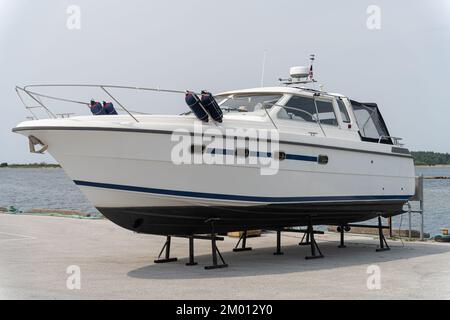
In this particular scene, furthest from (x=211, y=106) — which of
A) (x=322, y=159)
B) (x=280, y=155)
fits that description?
(x=322, y=159)

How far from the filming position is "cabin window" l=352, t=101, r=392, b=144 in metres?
10.8

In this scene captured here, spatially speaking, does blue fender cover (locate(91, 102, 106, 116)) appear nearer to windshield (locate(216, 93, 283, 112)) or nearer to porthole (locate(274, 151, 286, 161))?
windshield (locate(216, 93, 283, 112))

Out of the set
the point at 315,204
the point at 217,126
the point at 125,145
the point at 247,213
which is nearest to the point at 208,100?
the point at 217,126

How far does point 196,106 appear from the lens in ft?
26.4

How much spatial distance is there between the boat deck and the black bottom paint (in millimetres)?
617

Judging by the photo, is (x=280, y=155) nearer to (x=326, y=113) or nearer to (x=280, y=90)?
(x=280, y=90)

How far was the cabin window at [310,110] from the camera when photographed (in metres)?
9.57

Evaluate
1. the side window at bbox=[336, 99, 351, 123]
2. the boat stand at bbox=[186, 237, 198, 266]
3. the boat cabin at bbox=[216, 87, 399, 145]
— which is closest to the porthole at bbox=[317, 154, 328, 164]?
the boat cabin at bbox=[216, 87, 399, 145]

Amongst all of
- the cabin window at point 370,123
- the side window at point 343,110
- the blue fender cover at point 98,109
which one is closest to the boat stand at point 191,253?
the blue fender cover at point 98,109

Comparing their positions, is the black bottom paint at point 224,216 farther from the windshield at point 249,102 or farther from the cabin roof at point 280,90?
the cabin roof at point 280,90

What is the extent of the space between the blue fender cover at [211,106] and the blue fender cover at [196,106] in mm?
61
